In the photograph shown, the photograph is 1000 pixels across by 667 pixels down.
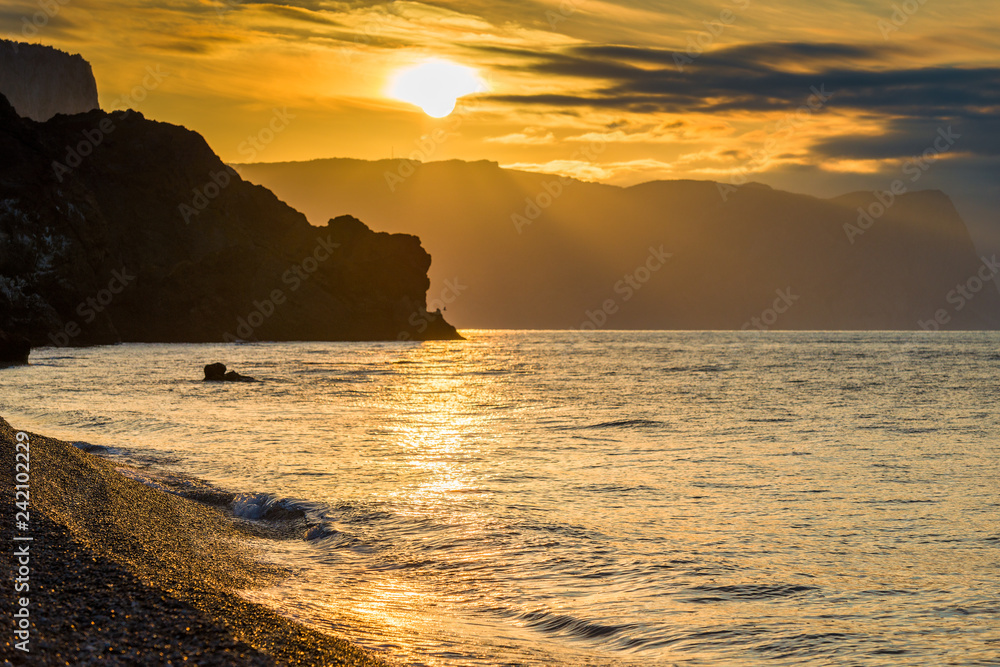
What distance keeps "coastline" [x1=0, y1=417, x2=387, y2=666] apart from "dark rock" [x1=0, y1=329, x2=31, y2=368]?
61.4 meters

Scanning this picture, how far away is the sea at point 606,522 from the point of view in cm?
963

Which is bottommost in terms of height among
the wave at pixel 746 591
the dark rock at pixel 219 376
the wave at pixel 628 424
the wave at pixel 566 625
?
the wave at pixel 566 625

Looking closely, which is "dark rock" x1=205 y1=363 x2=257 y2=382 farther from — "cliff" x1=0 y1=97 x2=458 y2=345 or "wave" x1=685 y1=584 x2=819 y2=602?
"cliff" x1=0 y1=97 x2=458 y2=345

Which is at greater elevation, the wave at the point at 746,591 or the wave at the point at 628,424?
the wave at the point at 628,424

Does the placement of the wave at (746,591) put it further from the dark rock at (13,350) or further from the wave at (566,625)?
the dark rock at (13,350)

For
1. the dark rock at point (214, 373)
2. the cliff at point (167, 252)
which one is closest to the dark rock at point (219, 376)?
the dark rock at point (214, 373)

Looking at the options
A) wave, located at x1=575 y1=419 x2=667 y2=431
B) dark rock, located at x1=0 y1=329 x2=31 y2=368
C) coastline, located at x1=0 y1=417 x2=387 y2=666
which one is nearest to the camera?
coastline, located at x1=0 y1=417 x2=387 y2=666

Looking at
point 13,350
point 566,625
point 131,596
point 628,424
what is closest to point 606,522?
point 566,625

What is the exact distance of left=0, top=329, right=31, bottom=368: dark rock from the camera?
2552 inches

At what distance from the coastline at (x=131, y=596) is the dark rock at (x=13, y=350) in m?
61.4

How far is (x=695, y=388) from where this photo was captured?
56.2m

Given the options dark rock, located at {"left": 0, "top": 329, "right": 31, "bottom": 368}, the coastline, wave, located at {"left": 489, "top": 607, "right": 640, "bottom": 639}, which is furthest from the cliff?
wave, located at {"left": 489, "top": 607, "right": 640, "bottom": 639}

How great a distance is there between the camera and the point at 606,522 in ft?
50.1

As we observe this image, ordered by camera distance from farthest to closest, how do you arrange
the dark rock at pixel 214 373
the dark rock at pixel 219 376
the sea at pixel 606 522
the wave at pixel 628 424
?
1. the dark rock at pixel 214 373
2. the dark rock at pixel 219 376
3. the wave at pixel 628 424
4. the sea at pixel 606 522
